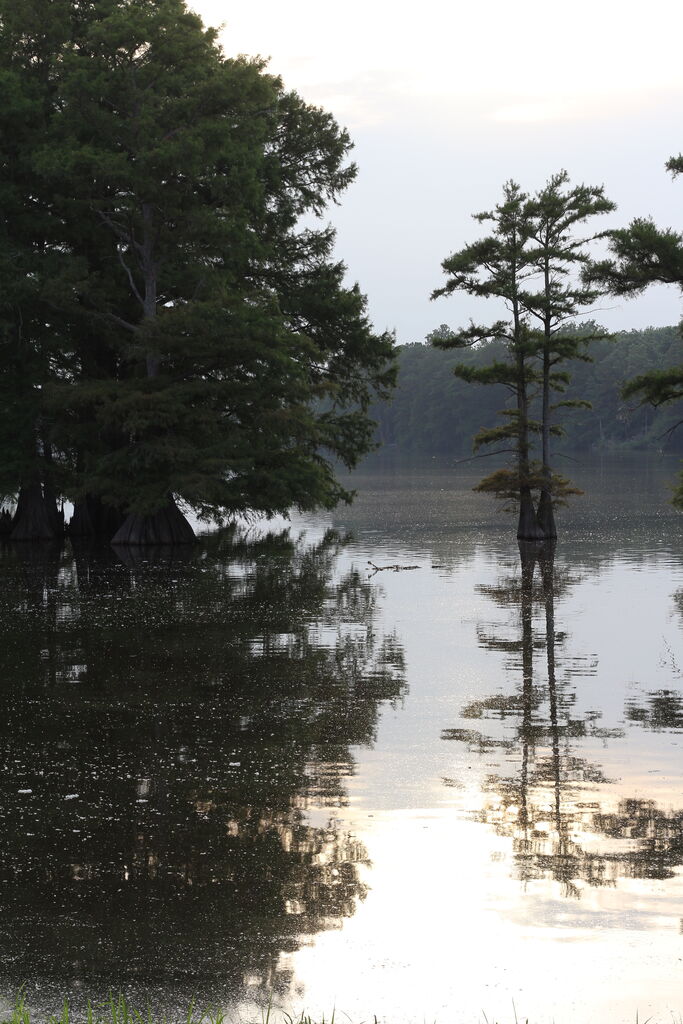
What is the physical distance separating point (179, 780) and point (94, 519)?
3864 cm

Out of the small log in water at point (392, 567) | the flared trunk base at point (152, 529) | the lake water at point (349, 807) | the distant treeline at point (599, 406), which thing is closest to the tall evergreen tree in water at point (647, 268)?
the lake water at point (349, 807)

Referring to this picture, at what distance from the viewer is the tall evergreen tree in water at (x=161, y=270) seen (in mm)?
40875


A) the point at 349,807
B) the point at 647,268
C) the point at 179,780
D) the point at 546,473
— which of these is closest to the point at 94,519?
the point at 546,473

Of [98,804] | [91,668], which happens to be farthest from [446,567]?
[98,804]

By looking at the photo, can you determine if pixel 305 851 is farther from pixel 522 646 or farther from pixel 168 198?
pixel 168 198

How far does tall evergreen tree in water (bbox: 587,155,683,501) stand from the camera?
83.8 ft

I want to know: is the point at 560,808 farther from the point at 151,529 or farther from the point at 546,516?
the point at 546,516

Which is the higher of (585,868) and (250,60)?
(250,60)

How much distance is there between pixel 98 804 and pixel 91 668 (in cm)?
766

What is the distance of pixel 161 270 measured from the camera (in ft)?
145

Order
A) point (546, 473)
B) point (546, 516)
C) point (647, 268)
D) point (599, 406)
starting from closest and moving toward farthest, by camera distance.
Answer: point (647, 268)
point (546, 473)
point (546, 516)
point (599, 406)

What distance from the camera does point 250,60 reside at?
157 ft

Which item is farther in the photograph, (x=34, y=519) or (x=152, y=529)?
(x=34, y=519)

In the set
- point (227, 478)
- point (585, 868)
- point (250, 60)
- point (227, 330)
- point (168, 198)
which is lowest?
point (585, 868)
